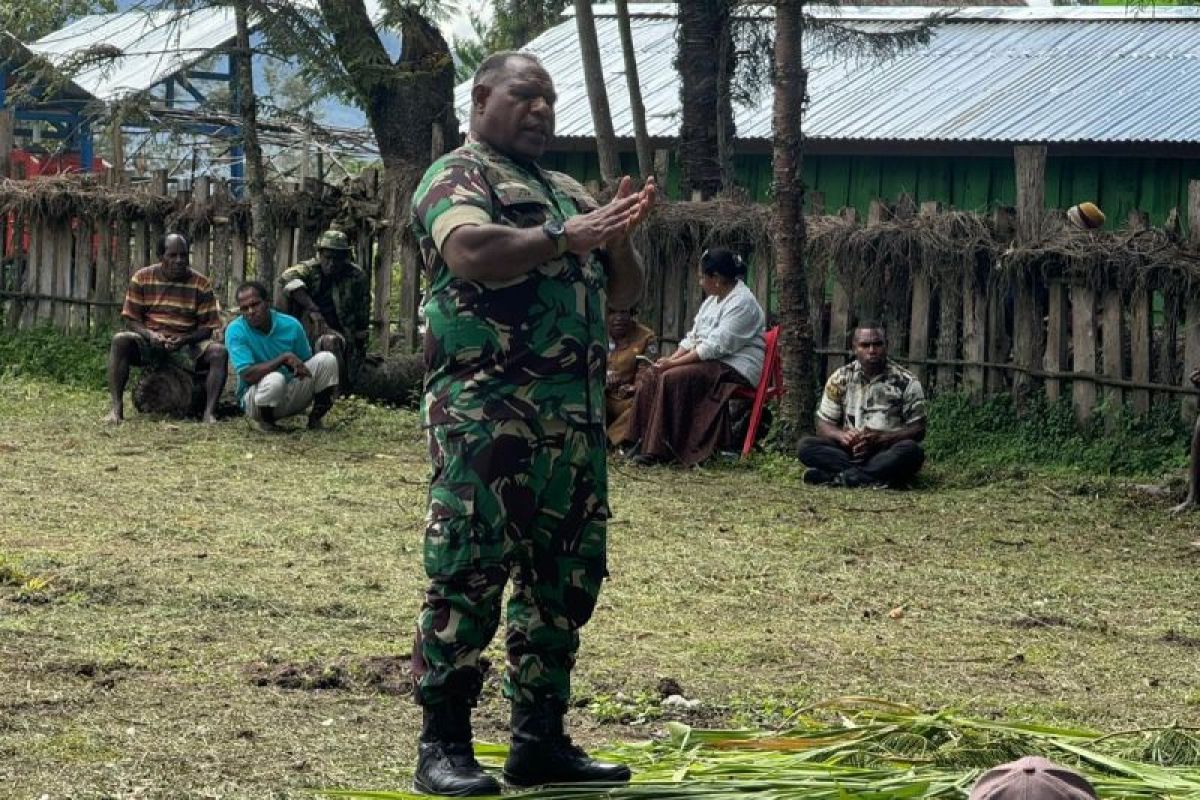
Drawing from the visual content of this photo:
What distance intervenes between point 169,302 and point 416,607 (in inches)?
300

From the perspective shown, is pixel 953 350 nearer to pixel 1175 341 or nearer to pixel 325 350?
pixel 1175 341

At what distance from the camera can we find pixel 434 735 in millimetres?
4816

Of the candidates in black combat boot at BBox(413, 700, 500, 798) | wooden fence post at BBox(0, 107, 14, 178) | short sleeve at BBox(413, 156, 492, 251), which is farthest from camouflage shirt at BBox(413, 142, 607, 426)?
wooden fence post at BBox(0, 107, 14, 178)

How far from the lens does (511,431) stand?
15.6ft

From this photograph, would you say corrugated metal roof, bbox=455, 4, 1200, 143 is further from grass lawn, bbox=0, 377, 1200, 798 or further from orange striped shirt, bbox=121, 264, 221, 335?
grass lawn, bbox=0, 377, 1200, 798

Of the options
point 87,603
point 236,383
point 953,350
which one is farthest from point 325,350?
point 87,603

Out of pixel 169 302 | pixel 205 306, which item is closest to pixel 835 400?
pixel 205 306

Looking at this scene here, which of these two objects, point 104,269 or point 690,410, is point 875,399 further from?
point 104,269

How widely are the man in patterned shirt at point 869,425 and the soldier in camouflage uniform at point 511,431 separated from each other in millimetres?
7394

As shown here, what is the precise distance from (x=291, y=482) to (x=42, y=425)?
3.40 m

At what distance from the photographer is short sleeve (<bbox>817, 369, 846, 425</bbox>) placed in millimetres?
12500

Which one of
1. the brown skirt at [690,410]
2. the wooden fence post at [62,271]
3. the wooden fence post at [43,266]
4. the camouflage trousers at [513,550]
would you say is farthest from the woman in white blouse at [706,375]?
the camouflage trousers at [513,550]

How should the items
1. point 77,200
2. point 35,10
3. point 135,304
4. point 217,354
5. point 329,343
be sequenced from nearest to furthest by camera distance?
point 217,354
point 329,343
point 135,304
point 77,200
point 35,10

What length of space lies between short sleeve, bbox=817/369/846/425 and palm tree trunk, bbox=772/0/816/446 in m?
0.78
